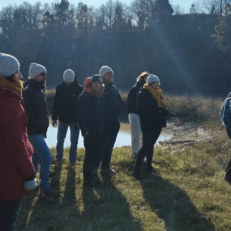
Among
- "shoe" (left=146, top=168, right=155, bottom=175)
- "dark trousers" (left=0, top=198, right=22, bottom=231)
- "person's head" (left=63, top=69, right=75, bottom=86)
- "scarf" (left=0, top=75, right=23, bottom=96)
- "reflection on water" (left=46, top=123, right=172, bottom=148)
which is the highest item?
"scarf" (left=0, top=75, right=23, bottom=96)

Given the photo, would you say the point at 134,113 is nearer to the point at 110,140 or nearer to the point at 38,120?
the point at 110,140

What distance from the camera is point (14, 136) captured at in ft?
7.11

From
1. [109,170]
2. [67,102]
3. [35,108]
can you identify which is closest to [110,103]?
[67,102]

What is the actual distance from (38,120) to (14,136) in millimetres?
1732

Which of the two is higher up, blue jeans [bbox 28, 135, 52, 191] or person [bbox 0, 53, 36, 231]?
person [bbox 0, 53, 36, 231]

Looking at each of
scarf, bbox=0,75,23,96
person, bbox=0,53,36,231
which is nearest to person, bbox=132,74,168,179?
scarf, bbox=0,75,23,96

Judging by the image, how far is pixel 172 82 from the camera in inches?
1593

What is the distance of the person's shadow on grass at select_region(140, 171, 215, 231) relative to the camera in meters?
3.50

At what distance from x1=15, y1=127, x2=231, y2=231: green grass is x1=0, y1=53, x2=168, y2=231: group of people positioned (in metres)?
0.26

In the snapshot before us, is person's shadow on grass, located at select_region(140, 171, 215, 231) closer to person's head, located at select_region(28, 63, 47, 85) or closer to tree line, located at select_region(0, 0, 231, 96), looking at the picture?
person's head, located at select_region(28, 63, 47, 85)

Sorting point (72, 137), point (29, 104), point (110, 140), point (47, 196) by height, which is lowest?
point (47, 196)

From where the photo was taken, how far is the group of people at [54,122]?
218cm

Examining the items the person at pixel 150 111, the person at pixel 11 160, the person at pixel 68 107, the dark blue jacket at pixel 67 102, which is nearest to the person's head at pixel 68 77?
the person at pixel 68 107

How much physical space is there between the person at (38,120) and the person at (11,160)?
5.27 ft
